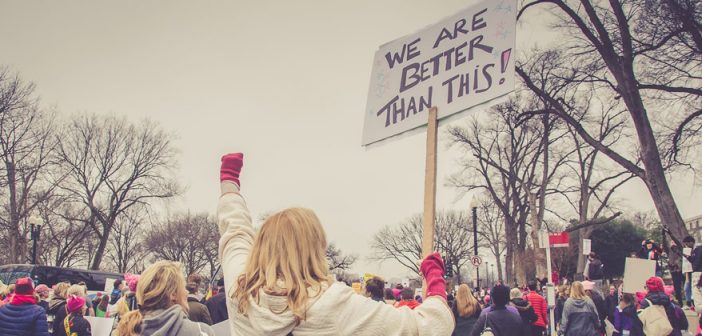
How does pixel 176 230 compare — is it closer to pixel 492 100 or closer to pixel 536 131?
pixel 536 131

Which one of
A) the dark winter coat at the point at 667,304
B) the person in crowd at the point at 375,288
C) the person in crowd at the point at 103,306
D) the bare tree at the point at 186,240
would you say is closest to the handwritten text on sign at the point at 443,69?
the person in crowd at the point at 375,288

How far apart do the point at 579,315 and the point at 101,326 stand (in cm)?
762

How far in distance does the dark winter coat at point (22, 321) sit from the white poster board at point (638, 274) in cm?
1047

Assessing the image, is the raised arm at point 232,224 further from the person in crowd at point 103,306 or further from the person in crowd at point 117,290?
the person in crowd at point 117,290

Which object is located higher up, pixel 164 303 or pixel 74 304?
pixel 164 303

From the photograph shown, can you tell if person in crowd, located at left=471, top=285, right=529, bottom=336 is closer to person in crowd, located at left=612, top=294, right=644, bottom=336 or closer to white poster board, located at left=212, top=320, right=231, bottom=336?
person in crowd, located at left=612, top=294, right=644, bottom=336

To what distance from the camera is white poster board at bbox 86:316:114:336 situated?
22.7 feet

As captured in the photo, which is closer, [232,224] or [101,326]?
[232,224]

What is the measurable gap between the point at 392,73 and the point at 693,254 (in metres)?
9.38

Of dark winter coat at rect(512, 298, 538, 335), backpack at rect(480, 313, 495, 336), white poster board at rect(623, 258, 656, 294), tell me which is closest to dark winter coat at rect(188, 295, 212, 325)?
backpack at rect(480, 313, 495, 336)

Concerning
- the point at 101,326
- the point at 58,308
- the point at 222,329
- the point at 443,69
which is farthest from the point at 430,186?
the point at 58,308

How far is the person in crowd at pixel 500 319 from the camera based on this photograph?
7.58 m

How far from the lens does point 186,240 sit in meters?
61.6

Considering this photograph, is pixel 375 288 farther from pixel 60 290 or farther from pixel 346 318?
pixel 346 318
